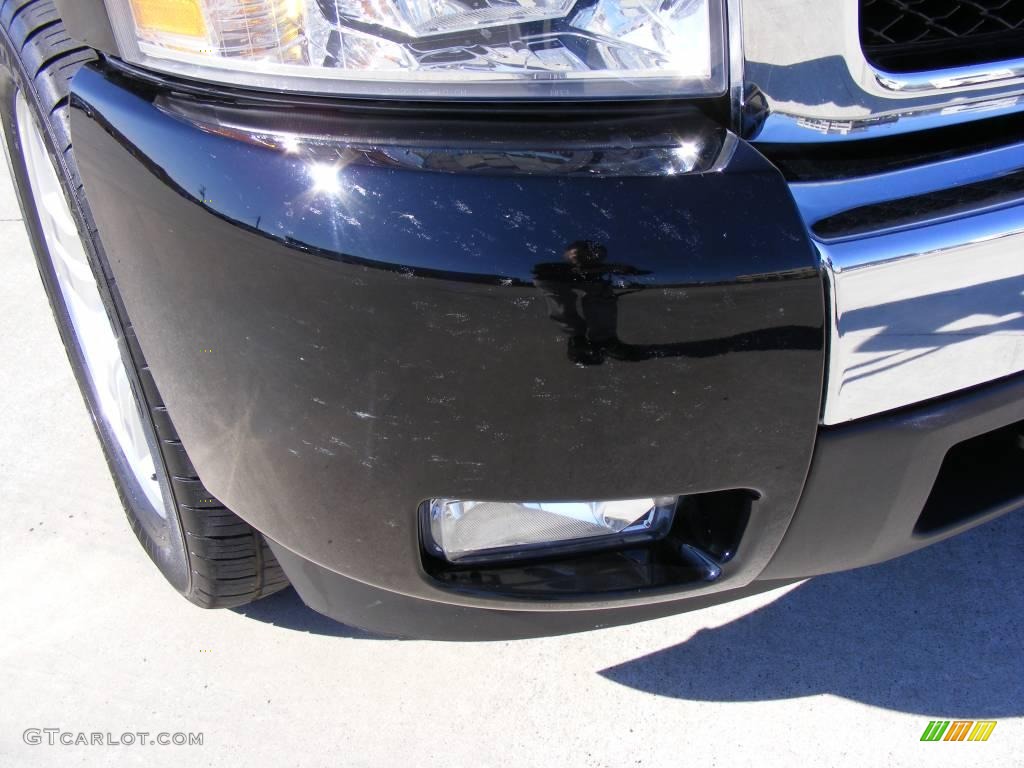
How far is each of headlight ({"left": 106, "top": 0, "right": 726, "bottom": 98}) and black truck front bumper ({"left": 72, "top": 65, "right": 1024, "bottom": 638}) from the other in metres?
0.03

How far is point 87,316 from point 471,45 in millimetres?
1270

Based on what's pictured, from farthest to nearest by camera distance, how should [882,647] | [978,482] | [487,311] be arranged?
[882,647], [978,482], [487,311]

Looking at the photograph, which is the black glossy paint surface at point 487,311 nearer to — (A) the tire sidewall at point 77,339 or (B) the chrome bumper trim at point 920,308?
(B) the chrome bumper trim at point 920,308

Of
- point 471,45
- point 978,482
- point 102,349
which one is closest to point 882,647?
point 978,482

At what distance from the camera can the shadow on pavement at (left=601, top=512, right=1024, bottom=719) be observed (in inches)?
61.7

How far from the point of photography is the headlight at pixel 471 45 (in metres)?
0.93

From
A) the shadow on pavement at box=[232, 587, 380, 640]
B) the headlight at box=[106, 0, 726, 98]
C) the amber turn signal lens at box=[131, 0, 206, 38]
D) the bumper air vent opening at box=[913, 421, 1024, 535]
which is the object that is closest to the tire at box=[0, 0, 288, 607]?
the shadow on pavement at box=[232, 587, 380, 640]

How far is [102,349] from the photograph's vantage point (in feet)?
6.05

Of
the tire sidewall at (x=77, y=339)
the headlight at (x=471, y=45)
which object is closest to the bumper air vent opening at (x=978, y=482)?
the headlight at (x=471, y=45)

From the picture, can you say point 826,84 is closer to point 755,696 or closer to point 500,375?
point 500,375

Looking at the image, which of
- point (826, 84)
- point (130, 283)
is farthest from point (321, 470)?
point (826, 84)

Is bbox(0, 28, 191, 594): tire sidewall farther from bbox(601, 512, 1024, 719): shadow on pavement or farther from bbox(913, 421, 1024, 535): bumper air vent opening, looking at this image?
bbox(913, 421, 1024, 535): bumper air vent opening

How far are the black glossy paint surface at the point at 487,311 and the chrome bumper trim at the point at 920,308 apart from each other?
0.04 m

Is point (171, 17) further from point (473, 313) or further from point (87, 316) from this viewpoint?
point (87, 316)
